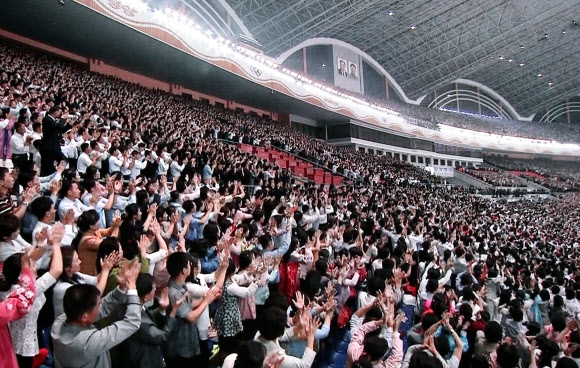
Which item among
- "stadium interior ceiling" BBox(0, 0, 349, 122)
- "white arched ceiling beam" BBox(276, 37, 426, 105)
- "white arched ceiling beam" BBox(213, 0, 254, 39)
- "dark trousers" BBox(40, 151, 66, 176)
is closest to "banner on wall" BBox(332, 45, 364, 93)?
"white arched ceiling beam" BBox(276, 37, 426, 105)

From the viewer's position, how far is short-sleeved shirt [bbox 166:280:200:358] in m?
2.60

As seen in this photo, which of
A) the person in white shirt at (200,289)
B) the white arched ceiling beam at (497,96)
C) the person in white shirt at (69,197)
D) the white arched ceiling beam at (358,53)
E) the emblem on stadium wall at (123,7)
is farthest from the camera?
the white arched ceiling beam at (497,96)

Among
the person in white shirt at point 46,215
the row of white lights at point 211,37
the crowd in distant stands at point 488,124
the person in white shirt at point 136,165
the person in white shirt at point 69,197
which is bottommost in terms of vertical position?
the person in white shirt at point 46,215

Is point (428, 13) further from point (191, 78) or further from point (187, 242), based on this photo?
point (187, 242)

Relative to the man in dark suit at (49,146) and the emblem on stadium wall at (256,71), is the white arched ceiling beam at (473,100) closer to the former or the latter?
the emblem on stadium wall at (256,71)

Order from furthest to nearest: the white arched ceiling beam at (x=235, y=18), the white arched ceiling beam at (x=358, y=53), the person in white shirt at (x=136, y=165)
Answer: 1. the white arched ceiling beam at (x=358, y=53)
2. the white arched ceiling beam at (x=235, y=18)
3. the person in white shirt at (x=136, y=165)

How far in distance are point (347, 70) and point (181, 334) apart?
2879 cm

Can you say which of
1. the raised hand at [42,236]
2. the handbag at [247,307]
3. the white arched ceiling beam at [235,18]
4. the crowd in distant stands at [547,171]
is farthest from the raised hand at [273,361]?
the crowd in distant stands at [547,171]

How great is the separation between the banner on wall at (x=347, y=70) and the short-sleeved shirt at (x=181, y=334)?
27390mm

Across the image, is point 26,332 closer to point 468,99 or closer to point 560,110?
point 468,99

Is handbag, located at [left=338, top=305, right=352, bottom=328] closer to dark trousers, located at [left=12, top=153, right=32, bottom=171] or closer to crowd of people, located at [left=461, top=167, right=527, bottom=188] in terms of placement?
dark trousers, located at [left=12, top=153, right=32, bottom=171]

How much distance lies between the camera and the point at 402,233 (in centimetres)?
764

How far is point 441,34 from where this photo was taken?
93.6 ft

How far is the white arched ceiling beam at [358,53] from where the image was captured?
25.6m
